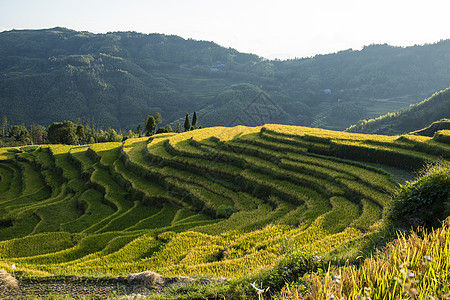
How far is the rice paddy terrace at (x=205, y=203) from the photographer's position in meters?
10.9

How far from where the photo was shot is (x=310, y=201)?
16.2 m

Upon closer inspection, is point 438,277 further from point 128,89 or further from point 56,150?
point 128,89

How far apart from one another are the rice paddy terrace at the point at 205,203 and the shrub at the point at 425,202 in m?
1.18

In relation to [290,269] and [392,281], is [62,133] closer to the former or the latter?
[290,269]

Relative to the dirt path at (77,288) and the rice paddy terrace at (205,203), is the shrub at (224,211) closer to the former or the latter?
the rice paddy terrace at (205,203)

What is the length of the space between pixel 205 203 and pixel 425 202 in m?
12.8

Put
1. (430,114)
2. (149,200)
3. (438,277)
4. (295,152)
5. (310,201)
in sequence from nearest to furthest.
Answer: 1. (438,277)
2. (310,201)
3. (149,200)
4. (295,152)
5. (430,114)

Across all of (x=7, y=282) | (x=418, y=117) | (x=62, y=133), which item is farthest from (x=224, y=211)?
(x=418, y=117)

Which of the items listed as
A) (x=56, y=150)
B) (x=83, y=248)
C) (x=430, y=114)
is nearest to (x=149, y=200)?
(x=83, y=248)

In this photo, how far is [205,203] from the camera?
61.2 feet

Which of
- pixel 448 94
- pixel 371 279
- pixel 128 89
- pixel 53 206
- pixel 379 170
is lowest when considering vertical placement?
pixel 53 206

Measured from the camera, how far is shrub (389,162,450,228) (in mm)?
8906

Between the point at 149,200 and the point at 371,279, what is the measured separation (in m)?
19.4

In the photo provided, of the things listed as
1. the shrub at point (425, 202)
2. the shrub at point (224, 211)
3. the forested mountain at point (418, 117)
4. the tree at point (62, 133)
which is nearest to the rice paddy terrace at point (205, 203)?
the shrub at point (224, 211)
